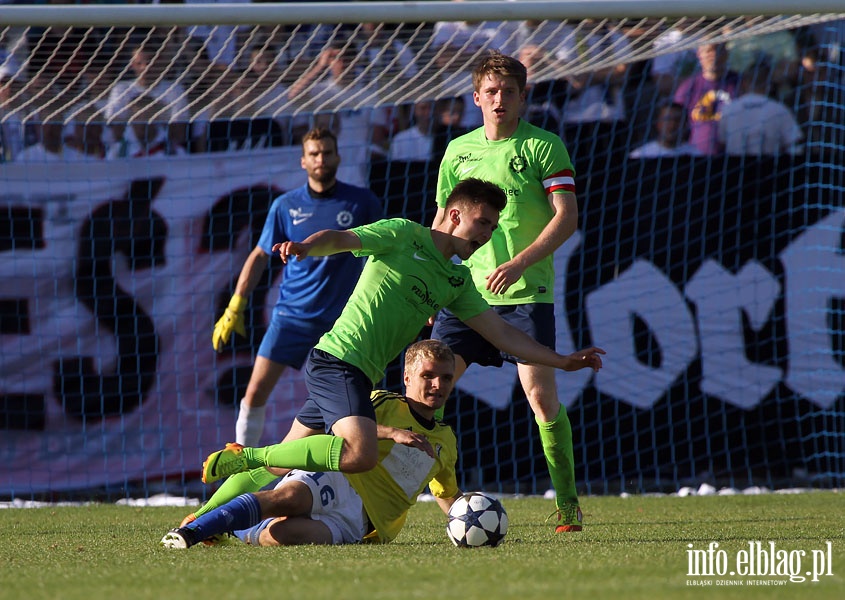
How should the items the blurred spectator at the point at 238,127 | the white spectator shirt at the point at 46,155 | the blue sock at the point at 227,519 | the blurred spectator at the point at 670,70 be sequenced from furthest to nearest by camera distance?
the blurred spectator at the point at 670,70 → the white spectator shirt at the point at 46,155 → the blurred spectator at the point at 238,127 → the blue sock at the point at 227,519


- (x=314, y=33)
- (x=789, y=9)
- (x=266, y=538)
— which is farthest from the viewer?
(x=314, y=33)

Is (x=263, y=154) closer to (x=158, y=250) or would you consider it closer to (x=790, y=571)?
(x=158, y=250)

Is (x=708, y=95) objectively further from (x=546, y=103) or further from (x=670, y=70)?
(x=546, y=103)

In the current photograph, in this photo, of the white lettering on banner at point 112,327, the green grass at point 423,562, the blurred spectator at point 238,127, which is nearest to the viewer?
the green grass at point 423,562

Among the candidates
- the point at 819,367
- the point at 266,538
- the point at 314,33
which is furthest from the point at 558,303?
the point at 266,538

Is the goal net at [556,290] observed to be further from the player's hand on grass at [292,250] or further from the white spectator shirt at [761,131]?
the player's hand on grass at [292,250]

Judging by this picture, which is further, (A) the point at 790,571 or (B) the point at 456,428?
(B) the point at 456,428

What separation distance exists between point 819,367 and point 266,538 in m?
4.80

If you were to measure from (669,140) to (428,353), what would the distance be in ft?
13.7

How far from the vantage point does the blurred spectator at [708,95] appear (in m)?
8.20

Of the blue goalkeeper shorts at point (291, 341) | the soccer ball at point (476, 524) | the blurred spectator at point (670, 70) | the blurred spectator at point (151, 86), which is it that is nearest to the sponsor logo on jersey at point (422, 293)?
the soccer ball at point (476, 524)

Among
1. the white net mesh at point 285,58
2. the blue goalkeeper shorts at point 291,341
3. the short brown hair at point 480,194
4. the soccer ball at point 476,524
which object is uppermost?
the white net mesh at point 285,58

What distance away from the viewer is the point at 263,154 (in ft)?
26.5

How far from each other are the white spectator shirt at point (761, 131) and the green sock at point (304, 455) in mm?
4791
